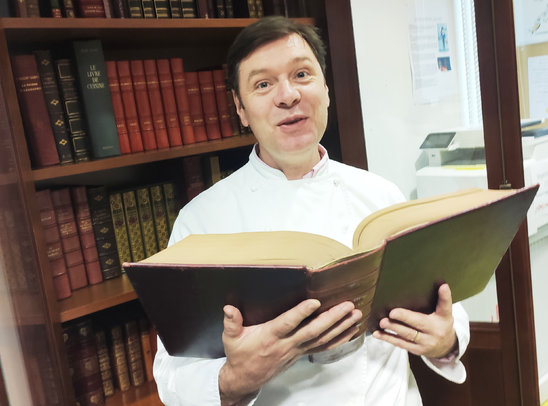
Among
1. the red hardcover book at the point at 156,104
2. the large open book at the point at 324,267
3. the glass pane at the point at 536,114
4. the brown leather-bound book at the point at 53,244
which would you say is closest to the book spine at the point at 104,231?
the brown leather-bound book at the point at 53,244

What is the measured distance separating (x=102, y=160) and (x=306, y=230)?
621mm

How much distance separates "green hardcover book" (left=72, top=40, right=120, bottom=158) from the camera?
1.41m

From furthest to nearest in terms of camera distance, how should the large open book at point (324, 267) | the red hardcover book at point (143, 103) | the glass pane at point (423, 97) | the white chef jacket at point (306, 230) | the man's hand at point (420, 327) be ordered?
1. the glass pane at point (423, 97)
2. the red hardcover book at point (143, 103)
3. the white chef jacket at point (306, 230)
4. the man's hand at point (420, 327)
5. the large open book at point (324, 267)

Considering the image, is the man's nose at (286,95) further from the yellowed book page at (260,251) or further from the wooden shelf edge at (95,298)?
the wooden shelf edge at (95,298)

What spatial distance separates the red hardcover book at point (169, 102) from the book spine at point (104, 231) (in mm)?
266

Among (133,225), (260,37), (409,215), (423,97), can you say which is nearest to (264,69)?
(260,37)

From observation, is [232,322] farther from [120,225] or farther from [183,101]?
[183,101]

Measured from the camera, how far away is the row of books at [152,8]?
4.26 feet

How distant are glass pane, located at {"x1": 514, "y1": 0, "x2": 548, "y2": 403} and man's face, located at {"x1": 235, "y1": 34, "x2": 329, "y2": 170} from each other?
823mm

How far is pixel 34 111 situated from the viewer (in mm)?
1328

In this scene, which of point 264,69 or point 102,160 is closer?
point 264,69

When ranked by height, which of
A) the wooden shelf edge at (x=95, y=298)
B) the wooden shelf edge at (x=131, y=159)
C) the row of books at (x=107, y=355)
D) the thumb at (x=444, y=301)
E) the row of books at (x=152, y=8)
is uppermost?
the row of books at (x=152, y=8)

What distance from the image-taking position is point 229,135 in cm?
174

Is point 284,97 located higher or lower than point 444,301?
higher
